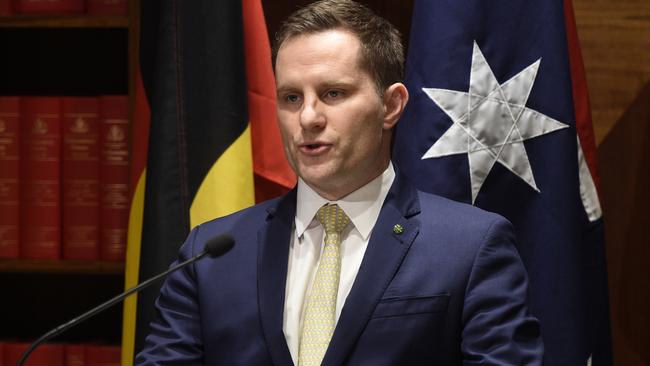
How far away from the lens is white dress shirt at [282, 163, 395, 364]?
1644mm

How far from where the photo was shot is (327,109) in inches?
63.6

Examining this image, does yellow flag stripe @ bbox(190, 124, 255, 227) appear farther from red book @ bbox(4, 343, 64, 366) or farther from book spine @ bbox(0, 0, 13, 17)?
book spine @ bbox(0, 0, 13, 17)

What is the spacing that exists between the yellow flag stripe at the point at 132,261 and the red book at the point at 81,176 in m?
0.25

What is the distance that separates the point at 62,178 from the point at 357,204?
4.10 ft

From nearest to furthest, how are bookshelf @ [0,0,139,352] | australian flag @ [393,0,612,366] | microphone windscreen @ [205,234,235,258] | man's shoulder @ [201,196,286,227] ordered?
1. microphone windscreen @ [205,234,235,258]
2. man's shoulder @ [201,196,286,227]
3. australian flag @ [393,0,612,366]
4. bookshelf @ [0,0,139,352]

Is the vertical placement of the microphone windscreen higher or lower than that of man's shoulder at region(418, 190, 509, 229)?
higher

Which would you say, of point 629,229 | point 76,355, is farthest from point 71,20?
point 629,229

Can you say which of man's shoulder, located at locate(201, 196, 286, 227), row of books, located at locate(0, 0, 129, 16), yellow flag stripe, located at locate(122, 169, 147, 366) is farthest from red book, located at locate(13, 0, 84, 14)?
man's shoulder, located at locate(201, 196, 286, 227)

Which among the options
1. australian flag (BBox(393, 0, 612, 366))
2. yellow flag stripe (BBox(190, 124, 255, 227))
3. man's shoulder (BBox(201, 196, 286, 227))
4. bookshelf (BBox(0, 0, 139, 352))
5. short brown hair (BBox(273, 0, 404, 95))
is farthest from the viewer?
bookshelf (BBox(0, 0, 139, 352))

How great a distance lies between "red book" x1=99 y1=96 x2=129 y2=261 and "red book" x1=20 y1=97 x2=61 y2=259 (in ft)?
0.42

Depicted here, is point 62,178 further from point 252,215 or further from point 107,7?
point 252,215

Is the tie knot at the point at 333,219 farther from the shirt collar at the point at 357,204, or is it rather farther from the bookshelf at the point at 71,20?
the bookshelf at the point at 71,20

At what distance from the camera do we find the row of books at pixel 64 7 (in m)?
2.66

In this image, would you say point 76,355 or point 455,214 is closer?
point 455,214
